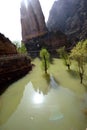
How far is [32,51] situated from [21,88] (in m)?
53.6

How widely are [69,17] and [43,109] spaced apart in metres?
119

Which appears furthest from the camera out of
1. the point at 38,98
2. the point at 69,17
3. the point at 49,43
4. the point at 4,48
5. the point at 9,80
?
the point at 69,17

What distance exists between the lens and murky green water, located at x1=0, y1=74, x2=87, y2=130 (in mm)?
21828

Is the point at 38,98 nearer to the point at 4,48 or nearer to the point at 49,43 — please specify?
the point at 4,48

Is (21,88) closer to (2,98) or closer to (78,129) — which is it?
(2,98)

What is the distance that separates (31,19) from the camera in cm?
11238

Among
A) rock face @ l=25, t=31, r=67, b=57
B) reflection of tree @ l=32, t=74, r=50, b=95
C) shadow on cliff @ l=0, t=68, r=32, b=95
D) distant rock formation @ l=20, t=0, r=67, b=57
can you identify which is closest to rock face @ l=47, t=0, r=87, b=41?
distant rock formation @ l=20, t=0, r=67, b=57

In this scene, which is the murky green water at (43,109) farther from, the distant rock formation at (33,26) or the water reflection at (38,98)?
the distant rock formation at (33,26)

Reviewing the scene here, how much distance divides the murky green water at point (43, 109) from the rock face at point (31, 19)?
Answer: 7598 centimetres

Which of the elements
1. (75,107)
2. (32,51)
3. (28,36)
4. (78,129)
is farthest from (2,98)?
(28,36)

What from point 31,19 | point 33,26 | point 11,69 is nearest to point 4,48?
point 11,69

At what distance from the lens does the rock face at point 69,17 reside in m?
116

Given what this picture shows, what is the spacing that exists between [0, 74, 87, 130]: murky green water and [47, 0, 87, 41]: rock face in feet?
251

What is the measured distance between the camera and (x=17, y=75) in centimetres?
4672
